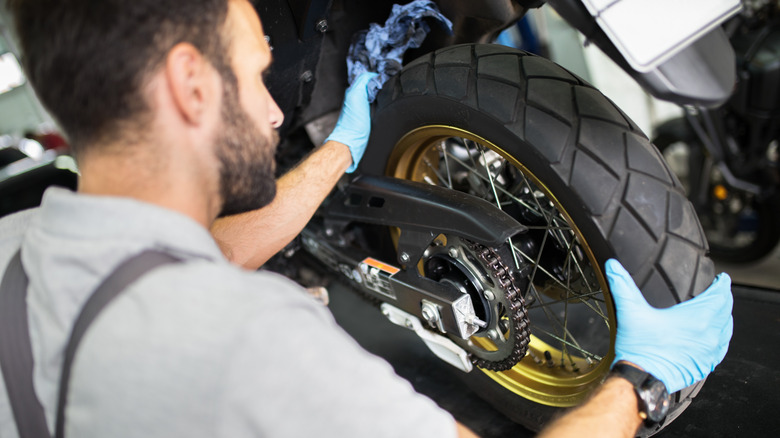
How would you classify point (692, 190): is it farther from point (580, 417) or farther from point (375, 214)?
point (580, 417)

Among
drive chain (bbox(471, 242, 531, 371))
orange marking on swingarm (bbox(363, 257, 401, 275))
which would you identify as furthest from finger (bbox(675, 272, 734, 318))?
orange marking on swingarm (bbox(363, 257, 401, 275))

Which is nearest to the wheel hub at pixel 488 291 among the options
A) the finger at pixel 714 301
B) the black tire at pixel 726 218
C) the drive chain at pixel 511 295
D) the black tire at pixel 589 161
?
the drive chain at pixel 511 295

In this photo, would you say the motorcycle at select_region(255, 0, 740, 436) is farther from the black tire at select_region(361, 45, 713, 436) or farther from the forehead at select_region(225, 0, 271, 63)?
the forehead at select_region(225, 0, 271, 63)

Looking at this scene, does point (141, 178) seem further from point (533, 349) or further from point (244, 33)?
point (533, 349)

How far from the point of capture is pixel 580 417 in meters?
0.80

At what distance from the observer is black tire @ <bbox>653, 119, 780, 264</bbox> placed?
87.8 inches

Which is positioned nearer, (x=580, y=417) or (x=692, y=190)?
(x=580, y=417)

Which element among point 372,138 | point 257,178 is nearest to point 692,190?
point 372,138

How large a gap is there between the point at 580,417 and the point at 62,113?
2.78ft

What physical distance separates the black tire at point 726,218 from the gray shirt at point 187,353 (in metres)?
2.19

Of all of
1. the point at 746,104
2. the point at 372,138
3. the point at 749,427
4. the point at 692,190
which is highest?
the point at 372,138

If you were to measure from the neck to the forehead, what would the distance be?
198 mm

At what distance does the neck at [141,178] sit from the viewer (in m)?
0.69

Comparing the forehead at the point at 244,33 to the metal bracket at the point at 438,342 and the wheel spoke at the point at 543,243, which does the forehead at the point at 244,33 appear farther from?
the metal bracket at the point at 438,342
